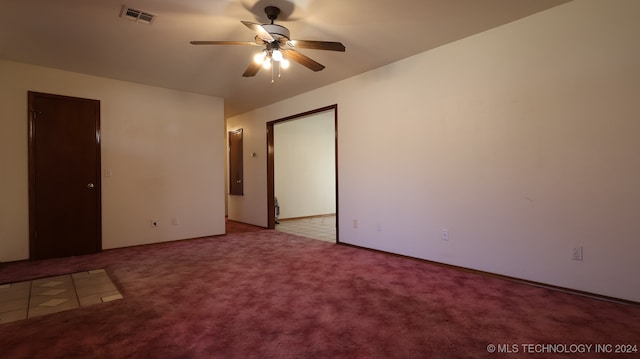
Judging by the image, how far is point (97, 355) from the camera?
1791mm

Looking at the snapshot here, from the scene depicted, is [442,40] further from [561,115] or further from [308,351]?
[308,351]

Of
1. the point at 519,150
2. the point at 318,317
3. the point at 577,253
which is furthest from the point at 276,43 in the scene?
the point at 577,253

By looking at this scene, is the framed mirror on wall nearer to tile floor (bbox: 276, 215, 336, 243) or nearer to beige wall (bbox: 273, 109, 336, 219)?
beige wall (bbox: 273, 109, 336, 219)

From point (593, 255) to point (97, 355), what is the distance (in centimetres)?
375

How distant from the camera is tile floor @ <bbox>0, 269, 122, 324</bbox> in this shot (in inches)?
96.0

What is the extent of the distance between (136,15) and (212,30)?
66 centimetres

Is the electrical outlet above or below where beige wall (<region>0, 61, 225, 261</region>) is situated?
below

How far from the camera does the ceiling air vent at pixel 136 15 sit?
2696 mm

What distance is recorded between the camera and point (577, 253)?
266cm

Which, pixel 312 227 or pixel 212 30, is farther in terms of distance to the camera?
pixel 312 227

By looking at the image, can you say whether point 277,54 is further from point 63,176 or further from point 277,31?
point 63,176

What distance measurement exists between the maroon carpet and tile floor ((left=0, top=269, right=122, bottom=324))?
0.14 m

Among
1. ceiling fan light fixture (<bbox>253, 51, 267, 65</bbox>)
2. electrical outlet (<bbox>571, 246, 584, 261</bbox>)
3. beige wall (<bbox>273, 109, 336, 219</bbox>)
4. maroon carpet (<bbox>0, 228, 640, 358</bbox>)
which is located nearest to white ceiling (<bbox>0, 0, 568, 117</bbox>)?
ceiling fan light fixture (<bbox>253, 51, 267, 65</bbox>)

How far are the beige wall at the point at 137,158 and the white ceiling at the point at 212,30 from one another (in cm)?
37
